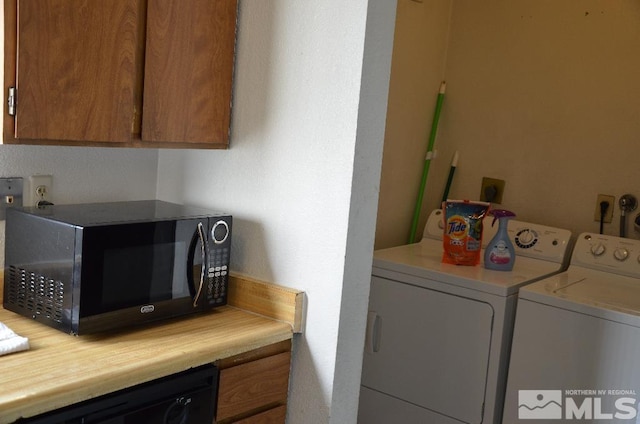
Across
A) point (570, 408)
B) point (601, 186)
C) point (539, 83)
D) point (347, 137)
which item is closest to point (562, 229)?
point (601, 186)

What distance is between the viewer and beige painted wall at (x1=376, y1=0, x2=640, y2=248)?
3.04 m

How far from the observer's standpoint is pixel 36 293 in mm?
1616

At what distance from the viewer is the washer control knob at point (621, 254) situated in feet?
9.51

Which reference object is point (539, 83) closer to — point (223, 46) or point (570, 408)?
point (570, 408)

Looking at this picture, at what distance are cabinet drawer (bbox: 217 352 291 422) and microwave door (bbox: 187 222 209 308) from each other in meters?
0.22

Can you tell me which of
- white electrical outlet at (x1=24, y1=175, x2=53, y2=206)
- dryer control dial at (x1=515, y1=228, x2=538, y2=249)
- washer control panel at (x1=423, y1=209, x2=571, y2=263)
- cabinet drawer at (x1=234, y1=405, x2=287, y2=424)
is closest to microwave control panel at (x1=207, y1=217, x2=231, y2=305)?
cabinet drawer at (x1=234, y1=405, x2=287, y2=424)

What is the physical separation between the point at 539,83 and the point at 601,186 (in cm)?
55

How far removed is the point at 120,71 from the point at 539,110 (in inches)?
87.0

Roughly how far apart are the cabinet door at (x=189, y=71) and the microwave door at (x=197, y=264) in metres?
0.25

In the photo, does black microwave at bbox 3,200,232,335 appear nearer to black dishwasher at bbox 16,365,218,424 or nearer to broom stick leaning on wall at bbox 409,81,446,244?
black dishwasher at bbox 16,365,218,424

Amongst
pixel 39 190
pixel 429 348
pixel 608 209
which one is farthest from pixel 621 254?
pixel 39 190

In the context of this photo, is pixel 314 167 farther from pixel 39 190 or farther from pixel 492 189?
pixel 492 189

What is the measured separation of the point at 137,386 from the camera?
1.44 metres

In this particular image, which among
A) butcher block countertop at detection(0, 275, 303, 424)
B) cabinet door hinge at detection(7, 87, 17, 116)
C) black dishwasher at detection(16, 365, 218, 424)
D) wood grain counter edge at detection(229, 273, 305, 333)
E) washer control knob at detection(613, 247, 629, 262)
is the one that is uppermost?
cabinet door hinge at detection(7, 87, 17, 116)
